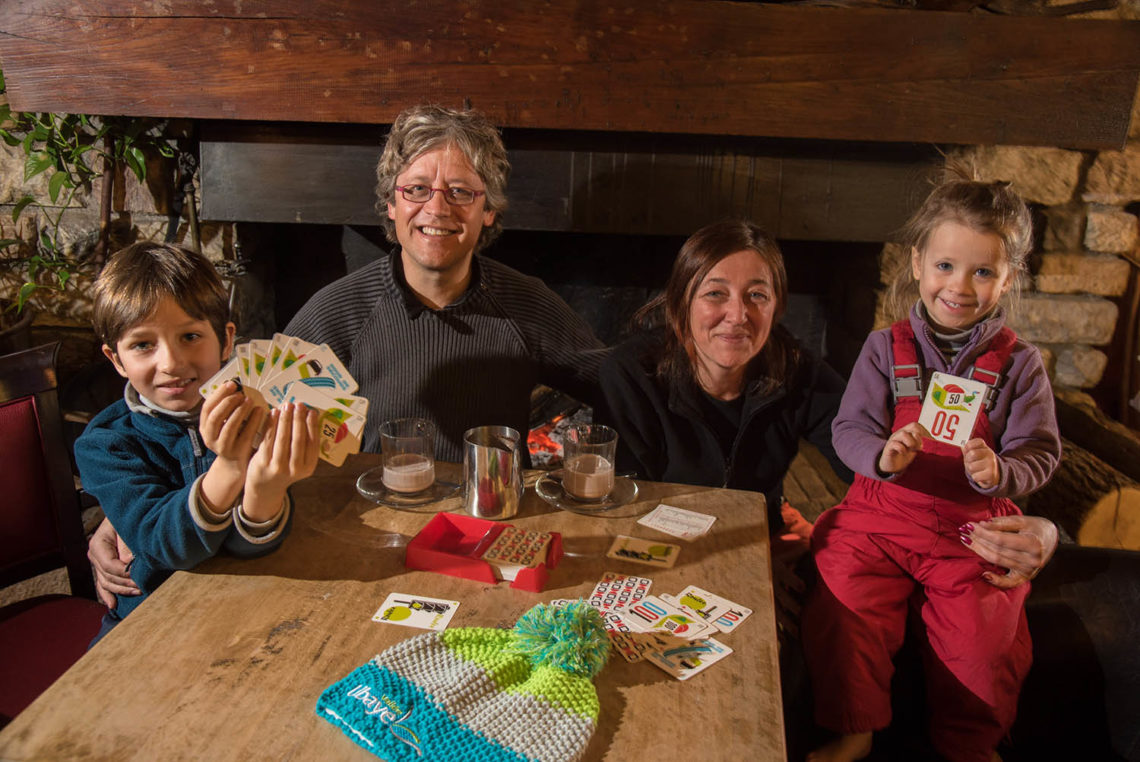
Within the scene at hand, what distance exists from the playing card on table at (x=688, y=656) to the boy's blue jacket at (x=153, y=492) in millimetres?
653

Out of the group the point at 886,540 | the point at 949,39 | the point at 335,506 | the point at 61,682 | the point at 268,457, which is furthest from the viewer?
the point at 949,39

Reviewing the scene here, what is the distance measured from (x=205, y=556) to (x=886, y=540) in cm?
131

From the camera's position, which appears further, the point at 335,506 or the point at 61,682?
the point at 335,506

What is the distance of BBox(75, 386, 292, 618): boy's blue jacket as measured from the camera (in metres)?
1.17

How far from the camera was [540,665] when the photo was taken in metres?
0.96

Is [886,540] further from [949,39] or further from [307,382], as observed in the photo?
[949,39]

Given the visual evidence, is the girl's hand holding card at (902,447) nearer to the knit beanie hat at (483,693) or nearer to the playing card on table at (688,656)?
the playing card on table at (688,656)

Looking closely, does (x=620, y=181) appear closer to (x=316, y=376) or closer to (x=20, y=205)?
(x=316, y=376)

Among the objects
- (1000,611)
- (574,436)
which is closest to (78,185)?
(574,436)

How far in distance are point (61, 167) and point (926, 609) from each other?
9.79 feet

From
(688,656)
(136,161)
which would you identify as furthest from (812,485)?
(136,161)

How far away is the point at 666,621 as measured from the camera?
1.11 m

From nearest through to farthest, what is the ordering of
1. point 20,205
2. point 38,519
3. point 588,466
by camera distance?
point 588,466, point 38,519, point 20,205

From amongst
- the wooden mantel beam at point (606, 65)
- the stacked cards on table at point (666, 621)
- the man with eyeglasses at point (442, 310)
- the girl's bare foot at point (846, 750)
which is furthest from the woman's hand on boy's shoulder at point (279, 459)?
the wooden mantel beam at point (606, 65)
